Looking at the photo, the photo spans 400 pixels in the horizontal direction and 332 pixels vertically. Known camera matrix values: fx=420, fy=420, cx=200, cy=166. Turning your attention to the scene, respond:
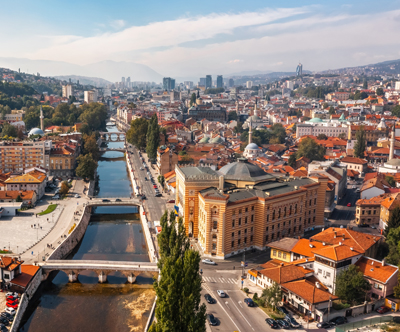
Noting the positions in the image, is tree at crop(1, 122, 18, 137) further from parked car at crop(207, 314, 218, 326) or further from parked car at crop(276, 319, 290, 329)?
parked car at crop(276, 319, 290, 329)

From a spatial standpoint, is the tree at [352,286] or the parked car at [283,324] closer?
the parked car at [283,324]

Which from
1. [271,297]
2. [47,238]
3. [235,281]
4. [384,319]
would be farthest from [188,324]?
[47,238]

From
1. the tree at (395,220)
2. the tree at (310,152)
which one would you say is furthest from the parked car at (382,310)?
the tree at (310,152)

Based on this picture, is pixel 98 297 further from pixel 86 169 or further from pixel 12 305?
pixel 86 169

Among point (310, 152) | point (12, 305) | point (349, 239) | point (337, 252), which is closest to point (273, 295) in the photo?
point (337, 252)

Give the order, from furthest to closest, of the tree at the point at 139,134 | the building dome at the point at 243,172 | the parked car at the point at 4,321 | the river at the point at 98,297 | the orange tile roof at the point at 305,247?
1. the tree at the point at 139,134
2. the building dome at the point at 243,172
3. the orange tile roof at the point at 305,247
4. the river at the point at 98,297
5. the parked car at the point at 4,321

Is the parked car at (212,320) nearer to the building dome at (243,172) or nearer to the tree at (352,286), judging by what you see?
the tree at (352,286)
